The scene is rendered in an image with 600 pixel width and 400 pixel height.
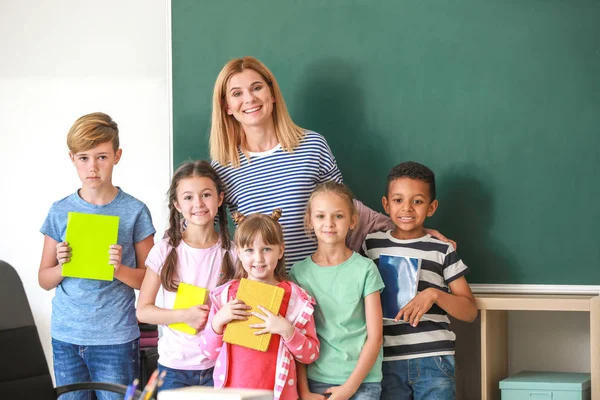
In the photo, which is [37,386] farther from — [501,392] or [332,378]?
[501,392]

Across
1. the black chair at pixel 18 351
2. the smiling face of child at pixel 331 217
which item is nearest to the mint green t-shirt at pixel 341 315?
the smiling face of child at pixel 331 217

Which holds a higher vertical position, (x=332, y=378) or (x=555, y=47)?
(x=555, y=47)

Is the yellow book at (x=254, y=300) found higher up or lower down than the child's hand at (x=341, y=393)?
higher up

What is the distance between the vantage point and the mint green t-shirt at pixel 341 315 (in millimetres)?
2387

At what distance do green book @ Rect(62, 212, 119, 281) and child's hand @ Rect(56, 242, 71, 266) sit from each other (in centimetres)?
1

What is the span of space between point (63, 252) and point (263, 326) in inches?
29.5

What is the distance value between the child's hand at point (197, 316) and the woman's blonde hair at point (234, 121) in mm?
572

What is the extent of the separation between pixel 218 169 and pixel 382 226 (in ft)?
2.09

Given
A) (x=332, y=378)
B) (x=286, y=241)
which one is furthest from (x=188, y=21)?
(x=332, y=378)

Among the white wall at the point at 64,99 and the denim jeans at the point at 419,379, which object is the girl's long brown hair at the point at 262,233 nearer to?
the denim jeans at the point at 419,379

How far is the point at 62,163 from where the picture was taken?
3.85m

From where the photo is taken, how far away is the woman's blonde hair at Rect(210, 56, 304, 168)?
8.89 ft

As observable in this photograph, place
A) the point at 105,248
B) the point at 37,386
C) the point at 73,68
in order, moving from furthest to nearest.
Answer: the point at 73,68, the point at 105,248, the point at 37,386

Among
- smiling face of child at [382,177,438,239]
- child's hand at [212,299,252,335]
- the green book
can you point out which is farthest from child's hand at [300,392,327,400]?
the green book
